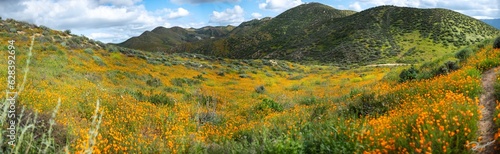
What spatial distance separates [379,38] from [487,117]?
75000 millimetres

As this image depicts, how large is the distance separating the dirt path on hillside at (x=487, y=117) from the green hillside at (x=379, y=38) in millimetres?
55527

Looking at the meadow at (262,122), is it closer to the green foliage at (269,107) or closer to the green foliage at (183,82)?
the green foliage at (269,107)

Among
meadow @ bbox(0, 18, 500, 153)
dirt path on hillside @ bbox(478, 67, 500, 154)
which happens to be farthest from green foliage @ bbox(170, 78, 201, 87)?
dirt path on hillside @ bbox(478, 67, 500, 154)

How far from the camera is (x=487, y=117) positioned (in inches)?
210

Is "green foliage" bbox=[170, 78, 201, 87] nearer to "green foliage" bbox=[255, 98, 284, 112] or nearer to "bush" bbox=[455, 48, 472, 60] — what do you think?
"green foliage" bbox=[255, 98, 284, 112]

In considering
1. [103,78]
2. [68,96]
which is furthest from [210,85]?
[68,96]

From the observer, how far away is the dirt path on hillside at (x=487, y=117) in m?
4.23

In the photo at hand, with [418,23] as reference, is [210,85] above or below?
below

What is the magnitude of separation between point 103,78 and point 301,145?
1804 cm

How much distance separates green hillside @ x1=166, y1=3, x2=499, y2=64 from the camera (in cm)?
6614

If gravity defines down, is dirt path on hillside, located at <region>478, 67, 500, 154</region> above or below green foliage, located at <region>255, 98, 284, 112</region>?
above

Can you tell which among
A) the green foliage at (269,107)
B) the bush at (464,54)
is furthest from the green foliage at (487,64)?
the green foliage at (269,107)

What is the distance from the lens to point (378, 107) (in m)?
8.78

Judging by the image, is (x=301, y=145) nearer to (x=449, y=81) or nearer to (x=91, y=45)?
(x=449, y=81)
